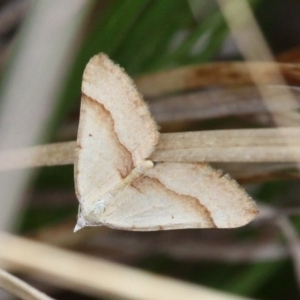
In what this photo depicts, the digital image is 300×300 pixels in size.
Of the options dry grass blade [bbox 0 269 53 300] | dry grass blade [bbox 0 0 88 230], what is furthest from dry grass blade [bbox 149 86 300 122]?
dry grass blade [bbox 0 269 53 300]

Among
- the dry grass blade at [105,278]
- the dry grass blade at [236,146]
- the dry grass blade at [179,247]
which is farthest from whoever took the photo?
the dry grass blade at [179,247]

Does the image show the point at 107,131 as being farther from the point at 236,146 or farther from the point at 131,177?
the point at 236,146

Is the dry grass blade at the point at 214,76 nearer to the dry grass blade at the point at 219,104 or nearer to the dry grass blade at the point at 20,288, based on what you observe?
the dry grass blade at the point at 219,104

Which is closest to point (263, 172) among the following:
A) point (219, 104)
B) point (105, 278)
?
point (219, 104)

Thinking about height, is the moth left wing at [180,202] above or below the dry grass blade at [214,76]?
Result: below

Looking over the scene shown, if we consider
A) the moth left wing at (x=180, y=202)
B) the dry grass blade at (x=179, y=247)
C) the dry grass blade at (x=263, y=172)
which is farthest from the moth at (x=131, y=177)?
the dry grass blade at (x=179, y=247)
